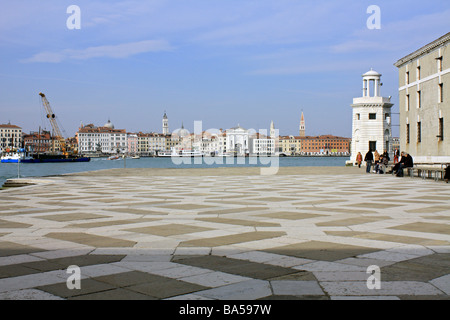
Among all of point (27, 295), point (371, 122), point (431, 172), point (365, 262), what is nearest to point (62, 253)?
point (27, 295)

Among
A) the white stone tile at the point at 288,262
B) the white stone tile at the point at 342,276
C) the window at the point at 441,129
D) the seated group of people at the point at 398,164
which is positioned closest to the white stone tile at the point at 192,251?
the white stone tile at the point at 288,262

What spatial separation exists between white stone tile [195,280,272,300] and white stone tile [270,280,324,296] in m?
0.09

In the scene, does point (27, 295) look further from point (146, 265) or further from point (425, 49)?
point (425, 49)

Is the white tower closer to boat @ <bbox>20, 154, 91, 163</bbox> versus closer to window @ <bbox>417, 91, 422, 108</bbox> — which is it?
Answer: window @ <bbox>417, 91, 422, 108</bbox>

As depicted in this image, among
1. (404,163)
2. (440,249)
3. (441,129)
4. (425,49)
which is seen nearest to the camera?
(440,249)

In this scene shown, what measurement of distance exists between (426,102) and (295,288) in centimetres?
3564

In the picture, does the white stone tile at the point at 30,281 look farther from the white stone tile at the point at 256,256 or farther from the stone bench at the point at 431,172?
the stone bench at the point at 431,172

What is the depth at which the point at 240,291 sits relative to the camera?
4.53 m

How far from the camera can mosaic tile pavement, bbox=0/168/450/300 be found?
462cm

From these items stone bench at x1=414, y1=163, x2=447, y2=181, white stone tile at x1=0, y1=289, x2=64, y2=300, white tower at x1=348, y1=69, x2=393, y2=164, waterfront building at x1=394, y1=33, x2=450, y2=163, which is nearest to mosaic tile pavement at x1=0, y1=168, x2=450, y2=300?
white stone tile at x1=0, y1=289, x2=64, y2=300

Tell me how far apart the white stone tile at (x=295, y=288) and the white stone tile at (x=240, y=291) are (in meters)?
0.09

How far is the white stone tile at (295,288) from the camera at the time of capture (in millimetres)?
4446
